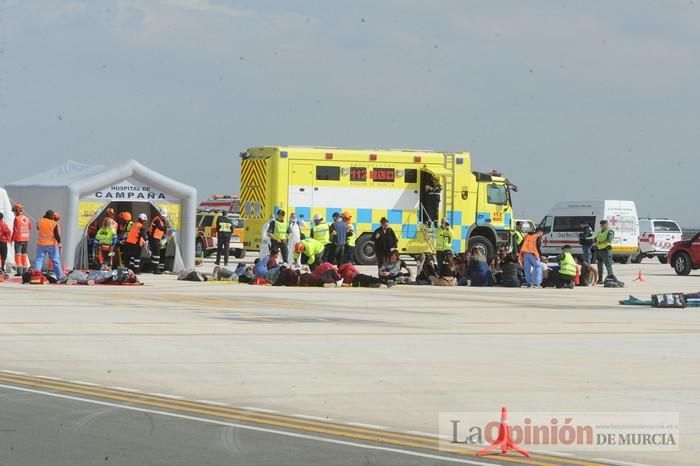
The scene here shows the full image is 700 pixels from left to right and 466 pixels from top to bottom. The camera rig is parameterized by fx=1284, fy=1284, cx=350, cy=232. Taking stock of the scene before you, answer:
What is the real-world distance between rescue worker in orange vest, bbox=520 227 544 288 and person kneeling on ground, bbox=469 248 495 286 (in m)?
0.86

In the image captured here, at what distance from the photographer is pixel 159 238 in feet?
103

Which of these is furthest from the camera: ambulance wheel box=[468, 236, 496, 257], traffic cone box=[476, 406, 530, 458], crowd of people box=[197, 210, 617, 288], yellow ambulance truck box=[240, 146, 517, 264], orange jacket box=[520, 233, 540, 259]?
ambulance wheel box=[468, 236, 496, 257]

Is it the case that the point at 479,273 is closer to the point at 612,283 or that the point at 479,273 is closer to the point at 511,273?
the point at 511,273

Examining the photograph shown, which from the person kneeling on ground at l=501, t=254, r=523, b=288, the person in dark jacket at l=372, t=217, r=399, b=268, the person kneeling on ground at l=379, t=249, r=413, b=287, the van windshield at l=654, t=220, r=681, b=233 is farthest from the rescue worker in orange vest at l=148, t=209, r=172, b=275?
the van windshield at l=654, t=220, r=681, b=233

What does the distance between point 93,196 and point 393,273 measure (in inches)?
310

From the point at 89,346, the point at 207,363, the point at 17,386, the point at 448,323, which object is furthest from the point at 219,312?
the point at 17,386

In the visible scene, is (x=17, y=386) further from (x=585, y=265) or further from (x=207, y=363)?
(x=585, y=265)

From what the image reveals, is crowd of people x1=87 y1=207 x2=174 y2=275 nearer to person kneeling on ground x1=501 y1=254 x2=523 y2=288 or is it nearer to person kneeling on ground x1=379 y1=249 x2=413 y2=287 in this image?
person kneeling on ground x1=379 y1=249 x2=413 y2=287

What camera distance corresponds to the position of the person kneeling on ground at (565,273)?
29266 millimetres

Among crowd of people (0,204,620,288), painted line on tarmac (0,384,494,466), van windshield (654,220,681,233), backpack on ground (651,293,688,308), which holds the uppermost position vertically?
van windshield (654,220,681,233)

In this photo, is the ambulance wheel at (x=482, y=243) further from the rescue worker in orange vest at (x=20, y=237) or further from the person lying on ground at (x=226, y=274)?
the rescue worker in orange vest at (x=20, y=237)

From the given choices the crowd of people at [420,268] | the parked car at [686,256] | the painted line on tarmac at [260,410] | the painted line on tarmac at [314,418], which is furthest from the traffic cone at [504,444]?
the parked car at [686,256]

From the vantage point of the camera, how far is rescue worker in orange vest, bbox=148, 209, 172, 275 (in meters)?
31.0

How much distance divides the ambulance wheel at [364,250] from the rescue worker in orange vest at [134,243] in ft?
33.4
